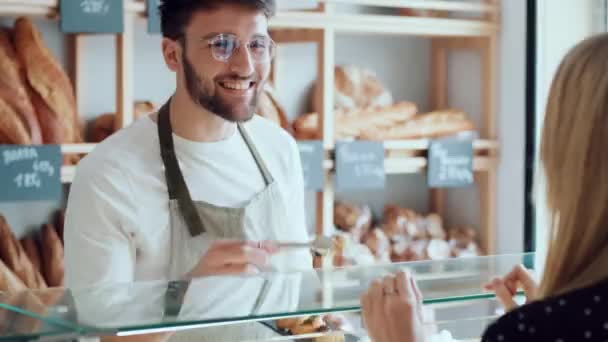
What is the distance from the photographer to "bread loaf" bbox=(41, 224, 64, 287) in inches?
94.8

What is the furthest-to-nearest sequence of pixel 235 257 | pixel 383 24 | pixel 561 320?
pixel 383 24 → pixel 235 257 → pixel 561 320

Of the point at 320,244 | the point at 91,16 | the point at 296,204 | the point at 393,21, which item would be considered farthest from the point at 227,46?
the point at 393,21

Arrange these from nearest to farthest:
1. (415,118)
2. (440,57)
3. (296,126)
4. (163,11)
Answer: (163,11) → (296,126) → (415,118) → (440,57)

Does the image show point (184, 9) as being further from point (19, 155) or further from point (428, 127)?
point (428, 127)

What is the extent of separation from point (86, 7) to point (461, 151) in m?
1.20

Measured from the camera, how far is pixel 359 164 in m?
2.72

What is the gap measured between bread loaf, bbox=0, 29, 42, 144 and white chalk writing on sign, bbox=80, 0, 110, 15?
0.72 feet

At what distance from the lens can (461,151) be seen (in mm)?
2912

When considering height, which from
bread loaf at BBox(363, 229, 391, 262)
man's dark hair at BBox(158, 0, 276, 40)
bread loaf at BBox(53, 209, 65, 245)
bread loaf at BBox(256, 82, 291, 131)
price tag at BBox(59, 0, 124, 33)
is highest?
price tag at BBox(59, 0, 124, 33)

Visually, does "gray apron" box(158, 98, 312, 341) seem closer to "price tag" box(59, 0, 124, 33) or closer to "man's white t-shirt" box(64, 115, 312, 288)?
"man's white t-shirt" box(64, 115, 312, 288)

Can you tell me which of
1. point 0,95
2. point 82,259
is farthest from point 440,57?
point 82,259

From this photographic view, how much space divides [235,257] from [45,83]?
1.20 meters

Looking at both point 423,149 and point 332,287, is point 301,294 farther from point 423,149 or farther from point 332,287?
point 423,149

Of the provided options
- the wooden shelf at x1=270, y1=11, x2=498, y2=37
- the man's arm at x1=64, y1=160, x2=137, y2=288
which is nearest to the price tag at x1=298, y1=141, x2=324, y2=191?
the wooden shelf at x1=270, y1=11, x2=498, y2=37
